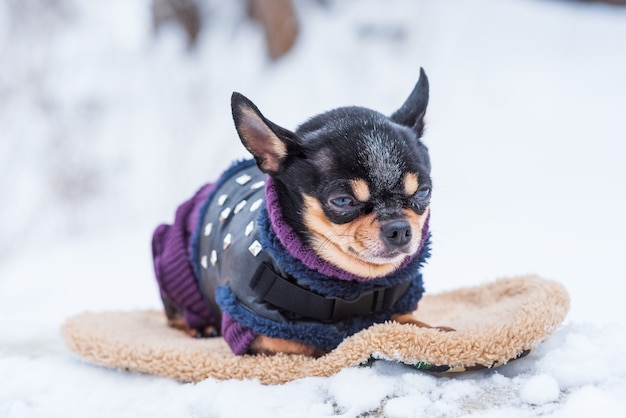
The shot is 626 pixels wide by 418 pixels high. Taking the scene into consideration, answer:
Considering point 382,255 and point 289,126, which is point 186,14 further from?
point 382,255

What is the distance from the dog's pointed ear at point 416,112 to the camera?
7.43 feet

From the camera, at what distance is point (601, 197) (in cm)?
394

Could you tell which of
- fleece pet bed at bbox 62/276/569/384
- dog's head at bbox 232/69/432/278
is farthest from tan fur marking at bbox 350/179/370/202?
fleece pet bed at bbox 62/276/569/384

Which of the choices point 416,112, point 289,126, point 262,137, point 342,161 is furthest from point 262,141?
point 289,126

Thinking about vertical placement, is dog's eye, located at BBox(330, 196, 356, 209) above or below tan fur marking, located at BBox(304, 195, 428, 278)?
above

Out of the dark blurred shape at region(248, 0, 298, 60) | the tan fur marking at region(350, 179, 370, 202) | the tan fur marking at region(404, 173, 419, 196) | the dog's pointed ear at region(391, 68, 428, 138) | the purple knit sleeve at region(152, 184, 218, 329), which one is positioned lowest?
the purple knit sleeve at region(152, 184, 218, 329)

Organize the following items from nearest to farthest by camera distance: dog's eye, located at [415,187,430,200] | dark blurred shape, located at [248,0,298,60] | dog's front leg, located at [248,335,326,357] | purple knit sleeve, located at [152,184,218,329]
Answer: dog's eye, located at [415,187,430,200], dog's front leg, located at [248,335,326,357], purple knit sleeve, located at [152,184,218,329], dark blurred shape, located at [248,0,298,60]

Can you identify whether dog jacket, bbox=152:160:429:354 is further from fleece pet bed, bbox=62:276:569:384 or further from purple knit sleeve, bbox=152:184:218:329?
purple knit sleeve, bbox=152:184:218:329

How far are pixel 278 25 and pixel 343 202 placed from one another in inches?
146

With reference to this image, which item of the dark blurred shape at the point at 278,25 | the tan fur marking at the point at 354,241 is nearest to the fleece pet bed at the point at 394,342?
the tan fur marking at the point at 354,241

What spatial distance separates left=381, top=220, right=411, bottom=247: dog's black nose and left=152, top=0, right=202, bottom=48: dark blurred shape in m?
4.40

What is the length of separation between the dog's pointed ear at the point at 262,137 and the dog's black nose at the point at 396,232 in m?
0.36

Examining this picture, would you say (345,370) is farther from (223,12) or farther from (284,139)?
(223,12)

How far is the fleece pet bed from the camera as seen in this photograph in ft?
6.30
